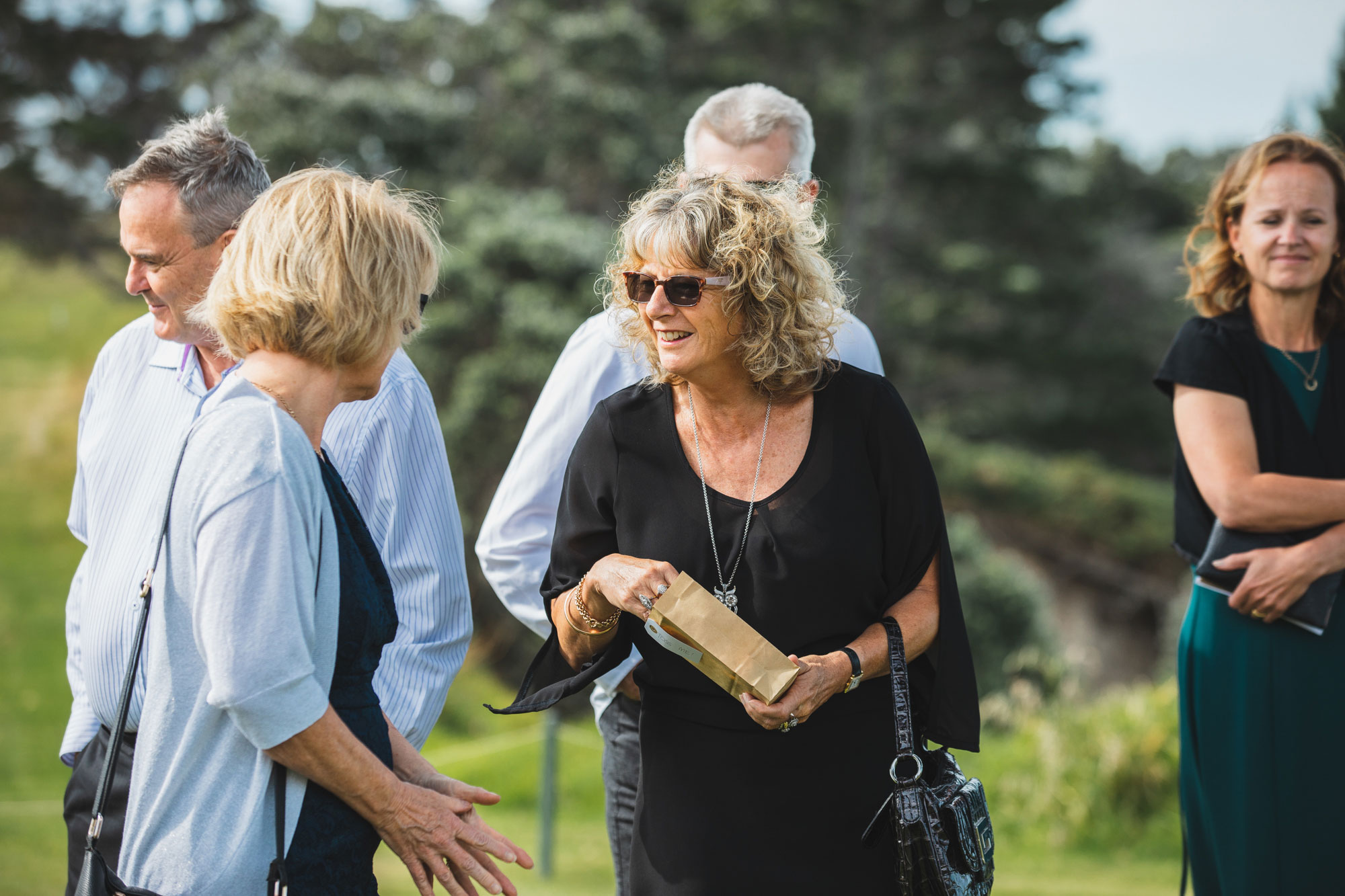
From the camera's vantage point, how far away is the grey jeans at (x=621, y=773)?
2.54 m

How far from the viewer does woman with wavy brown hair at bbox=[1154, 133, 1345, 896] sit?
9.21 feet

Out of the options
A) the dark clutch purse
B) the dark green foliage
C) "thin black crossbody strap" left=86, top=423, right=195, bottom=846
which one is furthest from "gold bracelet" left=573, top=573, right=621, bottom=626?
the dark green foliage

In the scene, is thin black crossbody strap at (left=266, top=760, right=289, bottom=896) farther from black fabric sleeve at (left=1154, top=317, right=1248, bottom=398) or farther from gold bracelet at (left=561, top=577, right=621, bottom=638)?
black fabric sleeve at (left=1154, top=317, right=1248, bottom=398)

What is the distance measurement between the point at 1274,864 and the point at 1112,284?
69.7ft

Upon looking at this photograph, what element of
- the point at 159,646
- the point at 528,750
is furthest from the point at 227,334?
the point at 528,750

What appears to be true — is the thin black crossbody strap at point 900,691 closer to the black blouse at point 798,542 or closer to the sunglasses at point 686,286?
the black blouse at point 798,542

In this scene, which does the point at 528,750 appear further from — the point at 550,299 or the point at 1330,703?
the point at 1330,703

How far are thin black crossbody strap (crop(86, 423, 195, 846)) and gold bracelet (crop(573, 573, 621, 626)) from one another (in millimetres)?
Result: 776

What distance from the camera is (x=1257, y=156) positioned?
9.95ft

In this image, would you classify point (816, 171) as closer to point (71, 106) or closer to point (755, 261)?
point (71, 106)

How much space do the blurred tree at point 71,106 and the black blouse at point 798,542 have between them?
11.0 metres

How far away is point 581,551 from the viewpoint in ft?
7.29

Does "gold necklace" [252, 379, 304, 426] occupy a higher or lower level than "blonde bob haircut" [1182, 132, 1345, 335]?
lower

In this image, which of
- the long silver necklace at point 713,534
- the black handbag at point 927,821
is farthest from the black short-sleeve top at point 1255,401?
the long silver necklace at point 713,534
